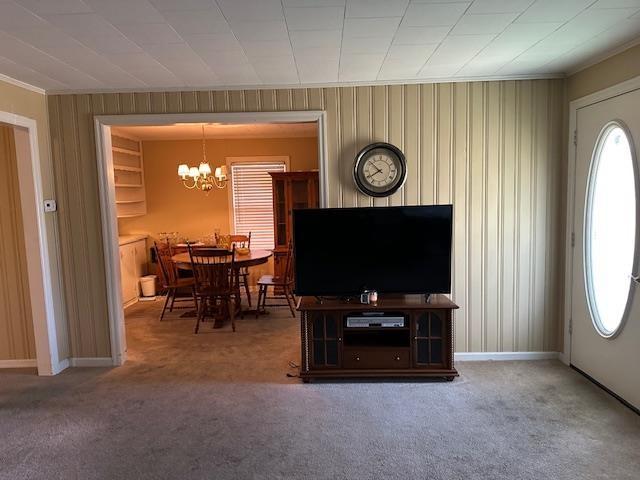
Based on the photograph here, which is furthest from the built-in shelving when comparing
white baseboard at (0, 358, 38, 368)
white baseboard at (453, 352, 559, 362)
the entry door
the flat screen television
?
the entry door

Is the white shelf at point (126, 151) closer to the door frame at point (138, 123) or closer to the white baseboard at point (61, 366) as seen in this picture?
the door frame at point (138, 123)

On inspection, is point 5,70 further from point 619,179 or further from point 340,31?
point 619,179

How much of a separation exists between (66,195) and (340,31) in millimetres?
2696

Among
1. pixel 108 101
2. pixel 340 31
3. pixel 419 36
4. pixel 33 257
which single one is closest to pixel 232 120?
pixel 108 101

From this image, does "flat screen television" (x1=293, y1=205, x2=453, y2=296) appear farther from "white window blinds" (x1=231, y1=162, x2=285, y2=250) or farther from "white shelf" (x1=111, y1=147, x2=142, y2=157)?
"white shelf" (x1=111, y1=147, x2=142, y2=157)

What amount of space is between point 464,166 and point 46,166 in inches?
136

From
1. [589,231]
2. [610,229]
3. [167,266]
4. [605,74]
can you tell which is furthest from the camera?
[167,266]

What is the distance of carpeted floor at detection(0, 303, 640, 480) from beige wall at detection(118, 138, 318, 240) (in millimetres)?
3388

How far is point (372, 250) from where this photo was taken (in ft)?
11.2

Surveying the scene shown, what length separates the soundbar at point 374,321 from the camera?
3.38 m

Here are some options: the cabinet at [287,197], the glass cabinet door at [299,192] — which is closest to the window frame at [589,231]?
the cabinet at [287,197]

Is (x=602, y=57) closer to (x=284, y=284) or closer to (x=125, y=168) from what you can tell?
(x=284, y=284)

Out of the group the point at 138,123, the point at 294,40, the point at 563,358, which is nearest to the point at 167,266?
the point at 138,123

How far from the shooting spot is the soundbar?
338cm
